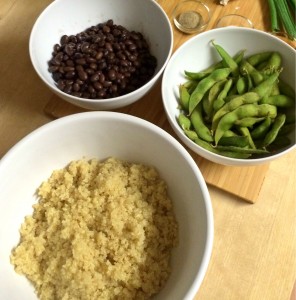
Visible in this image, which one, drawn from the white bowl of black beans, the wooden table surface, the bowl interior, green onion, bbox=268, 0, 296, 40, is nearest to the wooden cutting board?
the wooden table surface

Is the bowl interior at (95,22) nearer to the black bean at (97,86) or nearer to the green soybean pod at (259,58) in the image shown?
the black bean at (97,86)

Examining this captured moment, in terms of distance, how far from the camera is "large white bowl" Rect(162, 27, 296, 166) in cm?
100

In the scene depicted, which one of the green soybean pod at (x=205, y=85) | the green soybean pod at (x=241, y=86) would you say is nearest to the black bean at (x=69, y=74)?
the green soybean pod at (x=205, y=85)

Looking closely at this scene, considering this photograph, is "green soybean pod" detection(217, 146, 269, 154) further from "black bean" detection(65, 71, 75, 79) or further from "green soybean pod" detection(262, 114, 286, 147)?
"black bean" detection(65, 71, 75, 79)

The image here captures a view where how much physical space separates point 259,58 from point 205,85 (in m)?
0.18

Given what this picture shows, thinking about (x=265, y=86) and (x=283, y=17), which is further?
(x=283, y=17)

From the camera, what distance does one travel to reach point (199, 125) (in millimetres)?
978

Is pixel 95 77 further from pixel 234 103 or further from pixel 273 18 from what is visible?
pixel 273 18

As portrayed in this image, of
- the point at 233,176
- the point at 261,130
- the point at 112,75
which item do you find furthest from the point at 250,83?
the point at 112,75

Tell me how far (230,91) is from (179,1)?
0.37 m

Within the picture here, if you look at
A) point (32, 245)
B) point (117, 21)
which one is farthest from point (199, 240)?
point (117, 21)

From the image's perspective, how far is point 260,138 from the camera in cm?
99

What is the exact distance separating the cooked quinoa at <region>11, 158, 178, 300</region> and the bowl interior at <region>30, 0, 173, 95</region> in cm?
28

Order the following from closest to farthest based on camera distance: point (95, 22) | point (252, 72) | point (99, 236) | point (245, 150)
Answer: point (99, 236) < point (245, 150) < point (252, 72) < point (95, 22)
